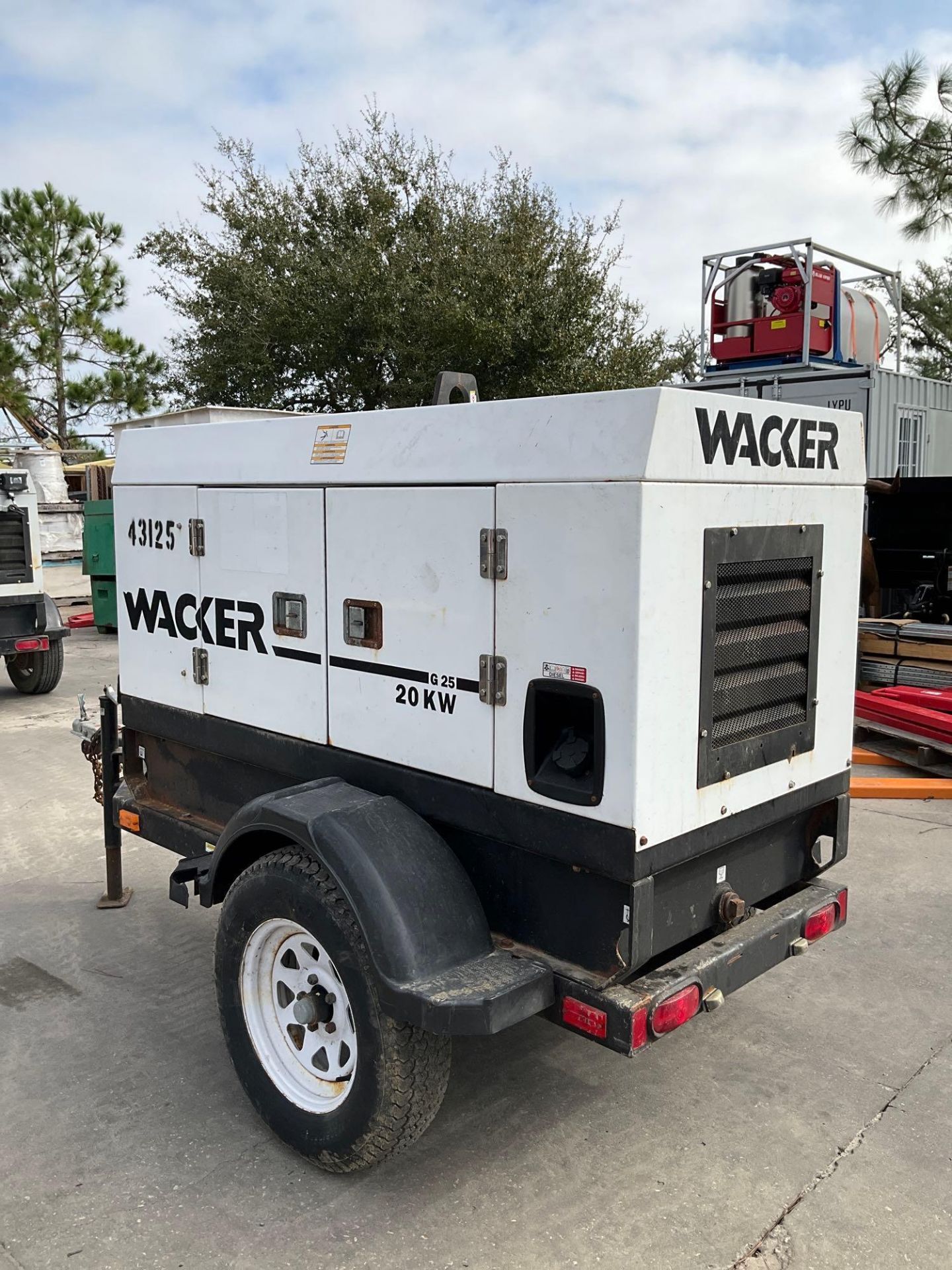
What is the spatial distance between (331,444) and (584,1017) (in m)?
1.83

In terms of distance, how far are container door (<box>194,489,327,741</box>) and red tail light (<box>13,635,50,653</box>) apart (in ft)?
21.6

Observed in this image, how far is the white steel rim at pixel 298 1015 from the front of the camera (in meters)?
3.00

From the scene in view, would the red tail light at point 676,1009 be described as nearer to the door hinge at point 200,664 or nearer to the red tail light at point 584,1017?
the red tail light at point 584,1017

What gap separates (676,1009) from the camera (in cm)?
275

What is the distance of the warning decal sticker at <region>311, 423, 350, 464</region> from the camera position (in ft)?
10.8

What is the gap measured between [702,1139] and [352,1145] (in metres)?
1.07

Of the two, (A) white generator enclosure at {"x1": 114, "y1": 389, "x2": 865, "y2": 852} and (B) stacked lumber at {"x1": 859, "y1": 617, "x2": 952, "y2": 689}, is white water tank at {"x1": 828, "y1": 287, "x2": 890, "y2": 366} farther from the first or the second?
(A) white generator enclosure at {"x1": 114, "y1": 389, "x2": 865, "y2": 852}

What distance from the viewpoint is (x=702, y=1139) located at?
10.5 ft

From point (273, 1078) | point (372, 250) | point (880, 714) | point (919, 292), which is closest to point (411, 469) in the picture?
point (273, 1078)

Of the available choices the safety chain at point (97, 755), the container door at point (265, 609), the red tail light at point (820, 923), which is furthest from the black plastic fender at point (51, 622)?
the red tail light at point (820, 923)

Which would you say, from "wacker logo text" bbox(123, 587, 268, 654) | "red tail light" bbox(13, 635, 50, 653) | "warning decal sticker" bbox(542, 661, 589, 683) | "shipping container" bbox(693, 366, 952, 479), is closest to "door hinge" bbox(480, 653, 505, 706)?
"warning decal sticker" bbox(542, 661, 589, 683)

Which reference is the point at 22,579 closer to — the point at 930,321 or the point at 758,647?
the point at 758,647

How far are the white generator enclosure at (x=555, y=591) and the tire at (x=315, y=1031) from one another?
1.72ft

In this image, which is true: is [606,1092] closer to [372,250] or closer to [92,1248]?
[92,1248]
